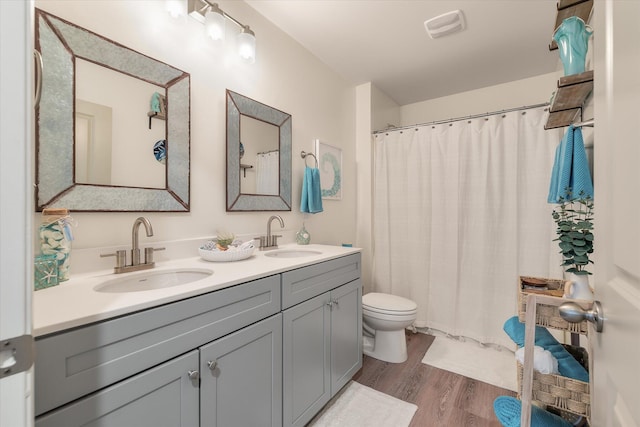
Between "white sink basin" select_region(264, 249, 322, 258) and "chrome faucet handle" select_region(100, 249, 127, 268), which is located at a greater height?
"chrome faucet handle" select_region(100, 249, 127, 268)

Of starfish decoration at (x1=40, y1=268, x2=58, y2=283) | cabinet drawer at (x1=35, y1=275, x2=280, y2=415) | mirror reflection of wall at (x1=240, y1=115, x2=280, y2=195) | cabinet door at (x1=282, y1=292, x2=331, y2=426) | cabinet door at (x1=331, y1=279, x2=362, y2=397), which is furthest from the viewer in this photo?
mirror reflection of wall at (x1=240, y1=115, x2=280, y2=195)

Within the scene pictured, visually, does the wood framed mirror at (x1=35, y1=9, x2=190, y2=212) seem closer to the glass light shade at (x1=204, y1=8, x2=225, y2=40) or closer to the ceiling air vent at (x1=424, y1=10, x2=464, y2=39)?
the glass light shade at (x1=204, y1=8, x2=225, y2=40)

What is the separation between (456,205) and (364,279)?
3.65ft

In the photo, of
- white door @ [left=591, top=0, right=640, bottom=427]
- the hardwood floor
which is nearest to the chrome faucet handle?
white door @ [left=591, top=0, right=640, bottom=427]

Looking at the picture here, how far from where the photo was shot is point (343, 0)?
1722 millimetres

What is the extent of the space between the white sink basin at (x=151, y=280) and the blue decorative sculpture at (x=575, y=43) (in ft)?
6.03

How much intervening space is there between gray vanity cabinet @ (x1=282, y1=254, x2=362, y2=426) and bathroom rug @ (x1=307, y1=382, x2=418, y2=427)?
0.27 ft

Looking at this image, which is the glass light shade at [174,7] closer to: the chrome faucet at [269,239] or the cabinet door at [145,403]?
the chrome faucet at [269,239]

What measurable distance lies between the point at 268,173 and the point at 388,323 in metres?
1.36

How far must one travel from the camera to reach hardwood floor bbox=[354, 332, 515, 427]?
1.50m

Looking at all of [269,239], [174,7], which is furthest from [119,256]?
[174,7]

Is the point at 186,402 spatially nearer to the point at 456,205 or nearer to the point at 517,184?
the point at 456,205

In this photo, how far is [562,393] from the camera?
1.11 metres

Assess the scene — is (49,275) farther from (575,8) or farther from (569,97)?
(575,8)
